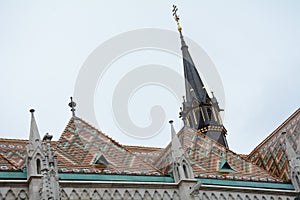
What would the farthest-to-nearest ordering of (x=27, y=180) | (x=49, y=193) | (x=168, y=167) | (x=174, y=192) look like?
(x=168, y=167), (x=174, y=192), (x=27, y=180), (x=49, y=193)

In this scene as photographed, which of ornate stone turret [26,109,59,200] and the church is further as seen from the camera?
the church

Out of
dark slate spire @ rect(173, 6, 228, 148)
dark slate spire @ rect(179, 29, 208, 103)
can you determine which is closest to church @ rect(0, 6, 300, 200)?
dark slate spire @ rect(173, 6, 228, 148)

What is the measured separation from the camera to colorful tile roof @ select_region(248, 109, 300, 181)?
1998cm

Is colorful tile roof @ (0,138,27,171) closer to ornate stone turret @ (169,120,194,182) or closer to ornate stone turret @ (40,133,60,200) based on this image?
ornate stone turret @ (40,133,60,200)

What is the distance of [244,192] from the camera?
17125 millimetres

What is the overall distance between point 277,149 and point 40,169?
412 inches

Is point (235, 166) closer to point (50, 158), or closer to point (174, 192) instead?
point (174, 192)

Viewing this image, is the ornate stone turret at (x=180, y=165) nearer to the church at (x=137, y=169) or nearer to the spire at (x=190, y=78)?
the church at (x=137, y=169)

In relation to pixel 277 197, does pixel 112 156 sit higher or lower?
higher

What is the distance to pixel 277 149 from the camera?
21250 millimetres

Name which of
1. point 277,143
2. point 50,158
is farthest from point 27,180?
point 277,143

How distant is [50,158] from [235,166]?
289 inches

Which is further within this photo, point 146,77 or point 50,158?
point 146,77

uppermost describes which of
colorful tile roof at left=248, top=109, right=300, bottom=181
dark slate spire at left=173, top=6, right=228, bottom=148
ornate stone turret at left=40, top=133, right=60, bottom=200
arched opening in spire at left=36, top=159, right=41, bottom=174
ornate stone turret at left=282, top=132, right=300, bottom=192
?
dark slate spire at left=173, top=6, right=228, bottom=148
